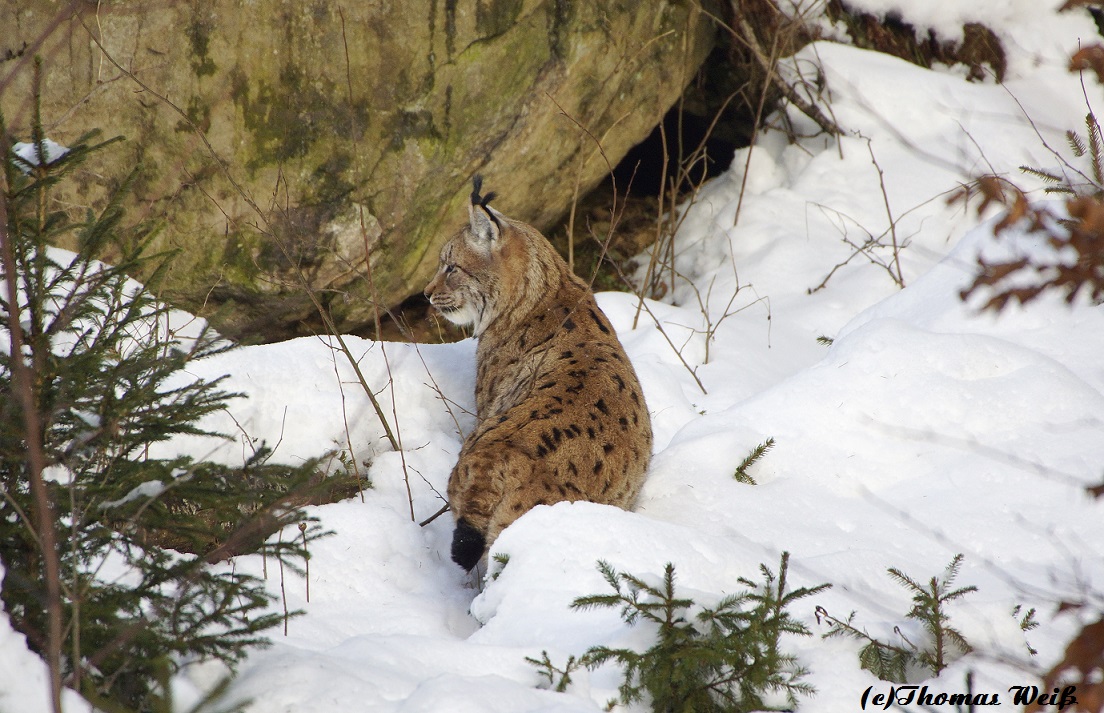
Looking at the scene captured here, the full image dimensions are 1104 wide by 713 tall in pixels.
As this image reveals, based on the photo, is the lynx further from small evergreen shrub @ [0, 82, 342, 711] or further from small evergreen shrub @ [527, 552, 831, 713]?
small evergreen shrub @ [0, 82, 342, 711]

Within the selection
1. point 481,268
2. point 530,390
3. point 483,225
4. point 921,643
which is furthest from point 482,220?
point 921,643

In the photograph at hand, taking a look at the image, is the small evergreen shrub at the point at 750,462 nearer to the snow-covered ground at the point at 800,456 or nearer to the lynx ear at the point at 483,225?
the snow-covered ground at the point at 800,456

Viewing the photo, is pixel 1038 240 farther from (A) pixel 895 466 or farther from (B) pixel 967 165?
(B) pixel 967 165

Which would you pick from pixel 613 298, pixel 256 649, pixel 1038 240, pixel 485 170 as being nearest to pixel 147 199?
pixel 485 170

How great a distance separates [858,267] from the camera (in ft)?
22.4

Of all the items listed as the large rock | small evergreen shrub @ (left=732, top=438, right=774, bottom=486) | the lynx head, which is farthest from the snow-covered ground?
the large rock

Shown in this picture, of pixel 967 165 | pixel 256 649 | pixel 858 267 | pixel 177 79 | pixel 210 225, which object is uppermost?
pixel 177 79

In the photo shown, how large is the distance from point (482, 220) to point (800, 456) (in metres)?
2.03

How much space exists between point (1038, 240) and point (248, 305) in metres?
4.57

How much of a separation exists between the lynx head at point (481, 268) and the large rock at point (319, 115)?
1.61ft

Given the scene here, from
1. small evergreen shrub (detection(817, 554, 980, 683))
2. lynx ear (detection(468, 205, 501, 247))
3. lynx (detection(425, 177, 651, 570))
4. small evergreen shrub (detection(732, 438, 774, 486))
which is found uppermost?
lynx ear (detection(468, 205, 501, 247))

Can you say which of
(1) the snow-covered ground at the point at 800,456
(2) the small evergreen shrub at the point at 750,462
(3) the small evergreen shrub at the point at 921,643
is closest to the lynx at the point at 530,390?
(1) the snow-covered ground at the point at 800,456

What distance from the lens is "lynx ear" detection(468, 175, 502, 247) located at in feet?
16.7

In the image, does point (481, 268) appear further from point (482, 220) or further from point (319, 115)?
point (319, 115)
